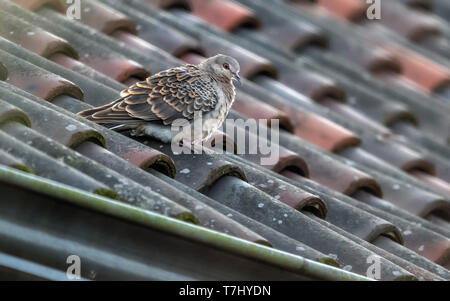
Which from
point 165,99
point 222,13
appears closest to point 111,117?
point 165,99

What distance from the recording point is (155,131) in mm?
4863

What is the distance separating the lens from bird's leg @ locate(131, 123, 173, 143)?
4848 mm

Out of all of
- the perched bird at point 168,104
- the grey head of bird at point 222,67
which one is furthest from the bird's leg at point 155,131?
the grey head of bird at point 222,67

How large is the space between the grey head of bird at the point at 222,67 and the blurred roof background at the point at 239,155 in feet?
1.01

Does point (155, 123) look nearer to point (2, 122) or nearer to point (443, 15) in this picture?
point (2, 122)

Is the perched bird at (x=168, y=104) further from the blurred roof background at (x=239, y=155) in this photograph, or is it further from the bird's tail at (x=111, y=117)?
the blurred roof background at (x=239, y=155)

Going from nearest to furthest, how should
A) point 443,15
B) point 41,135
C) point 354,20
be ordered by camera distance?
point 41,135
point 354,20
point 443,15

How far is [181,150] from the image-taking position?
4.79 meters

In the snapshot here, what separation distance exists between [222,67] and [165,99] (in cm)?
61

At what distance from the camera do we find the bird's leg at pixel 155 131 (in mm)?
4848

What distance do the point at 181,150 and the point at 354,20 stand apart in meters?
4.07

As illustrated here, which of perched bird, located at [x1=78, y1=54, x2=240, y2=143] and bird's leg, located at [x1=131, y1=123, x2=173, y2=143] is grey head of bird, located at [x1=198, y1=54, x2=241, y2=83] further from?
bird's leg, located at [x1=131, y1=123, x2=173, y2=143]

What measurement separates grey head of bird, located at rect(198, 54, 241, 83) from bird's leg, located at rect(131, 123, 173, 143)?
62 cm

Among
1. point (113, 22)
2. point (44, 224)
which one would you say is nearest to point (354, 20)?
point (113, 22)
